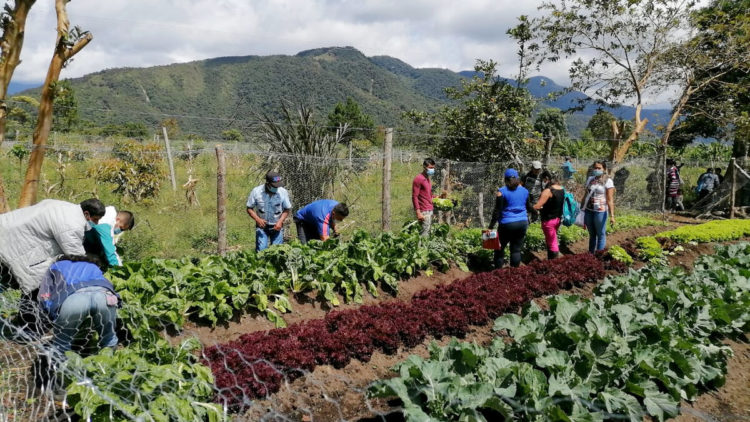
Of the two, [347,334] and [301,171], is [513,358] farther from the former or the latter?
[301,171]

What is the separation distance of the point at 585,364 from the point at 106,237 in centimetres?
449

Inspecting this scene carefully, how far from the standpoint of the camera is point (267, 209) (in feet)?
22.1

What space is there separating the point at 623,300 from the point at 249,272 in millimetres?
4173

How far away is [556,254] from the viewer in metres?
8.02

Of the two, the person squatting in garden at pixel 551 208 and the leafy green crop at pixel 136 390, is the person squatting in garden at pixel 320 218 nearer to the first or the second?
the person squatting in garden at pixel 551 208

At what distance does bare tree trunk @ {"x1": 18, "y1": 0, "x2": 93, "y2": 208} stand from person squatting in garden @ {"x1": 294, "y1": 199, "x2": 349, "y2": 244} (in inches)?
133

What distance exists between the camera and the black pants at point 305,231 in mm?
7064

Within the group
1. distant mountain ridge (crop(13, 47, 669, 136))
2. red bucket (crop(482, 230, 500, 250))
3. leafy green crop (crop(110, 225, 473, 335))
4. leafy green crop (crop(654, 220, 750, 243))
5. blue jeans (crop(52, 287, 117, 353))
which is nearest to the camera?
blue jeans (crop(52, 287, 117, 353))

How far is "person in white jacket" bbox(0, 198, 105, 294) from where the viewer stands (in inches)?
161

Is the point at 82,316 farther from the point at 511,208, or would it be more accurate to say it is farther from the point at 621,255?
the point at 621,255

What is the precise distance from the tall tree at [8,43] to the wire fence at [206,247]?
843mm

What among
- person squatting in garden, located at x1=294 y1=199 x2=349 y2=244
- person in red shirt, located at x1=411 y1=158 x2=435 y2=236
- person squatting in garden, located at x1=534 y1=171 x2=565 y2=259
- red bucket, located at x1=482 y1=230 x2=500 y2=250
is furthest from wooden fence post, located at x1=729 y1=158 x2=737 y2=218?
person squatting in garden, located at x1=294 y1=199 x2=349 y2=244

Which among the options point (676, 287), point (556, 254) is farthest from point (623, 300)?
point (556, 254)

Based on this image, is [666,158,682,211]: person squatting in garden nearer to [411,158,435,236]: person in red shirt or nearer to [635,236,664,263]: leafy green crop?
[635,236,664,263]: leafy green crop
